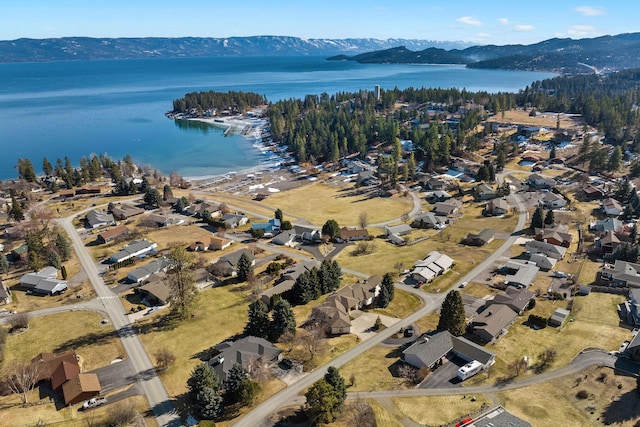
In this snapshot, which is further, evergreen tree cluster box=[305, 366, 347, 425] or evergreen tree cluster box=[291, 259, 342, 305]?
evergreen tree cluster box=[291, 259, 342, 305]

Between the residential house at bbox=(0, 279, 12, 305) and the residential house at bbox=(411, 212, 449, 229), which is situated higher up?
the residential house at bbox=(411, 212, 449, 229)

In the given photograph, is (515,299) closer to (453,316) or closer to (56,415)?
(453,316)

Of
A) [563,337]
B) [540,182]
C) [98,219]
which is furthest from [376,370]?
[540,182]

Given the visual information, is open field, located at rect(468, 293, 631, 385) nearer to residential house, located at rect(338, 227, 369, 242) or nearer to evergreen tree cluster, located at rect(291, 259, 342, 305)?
evergreen tree cluster, located at rect(291, 259, 342, 305)

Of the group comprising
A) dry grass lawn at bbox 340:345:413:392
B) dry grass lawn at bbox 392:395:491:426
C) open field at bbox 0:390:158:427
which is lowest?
open field at bbox 0:390:158:427

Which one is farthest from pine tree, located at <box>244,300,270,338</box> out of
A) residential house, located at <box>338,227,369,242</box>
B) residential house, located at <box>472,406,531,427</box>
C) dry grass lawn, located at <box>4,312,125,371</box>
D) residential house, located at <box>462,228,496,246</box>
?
residential house, located at <box>462,228,496,246</box>

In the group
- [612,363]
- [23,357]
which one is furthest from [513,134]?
[23,357]

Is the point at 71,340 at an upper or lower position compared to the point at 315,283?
lower
